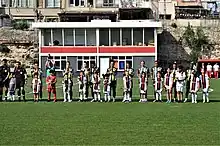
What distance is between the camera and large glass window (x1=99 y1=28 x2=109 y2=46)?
6081 cm

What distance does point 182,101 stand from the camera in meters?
24.8

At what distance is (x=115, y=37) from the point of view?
60.8 m

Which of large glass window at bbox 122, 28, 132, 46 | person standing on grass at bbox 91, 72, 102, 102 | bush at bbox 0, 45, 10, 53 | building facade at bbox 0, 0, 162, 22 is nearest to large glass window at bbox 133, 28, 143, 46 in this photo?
large glass window at bbox 122, 28, 132, 46

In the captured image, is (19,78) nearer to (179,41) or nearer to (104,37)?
(104,37)

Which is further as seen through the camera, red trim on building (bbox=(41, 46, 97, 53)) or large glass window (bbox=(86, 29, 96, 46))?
large glass window (bbox=(86, 29, 96, 46))

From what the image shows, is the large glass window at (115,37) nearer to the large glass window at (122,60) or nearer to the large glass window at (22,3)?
the large glass window at (122,60)

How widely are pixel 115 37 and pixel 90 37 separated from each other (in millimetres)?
2474

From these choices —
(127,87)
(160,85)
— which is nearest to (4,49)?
(127,87)

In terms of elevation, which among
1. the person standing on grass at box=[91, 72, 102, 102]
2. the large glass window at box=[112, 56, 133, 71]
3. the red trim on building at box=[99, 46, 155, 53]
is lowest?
the person standing on grass at box=[91, 72, 102, 102]

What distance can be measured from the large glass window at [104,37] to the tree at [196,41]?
32.5ft

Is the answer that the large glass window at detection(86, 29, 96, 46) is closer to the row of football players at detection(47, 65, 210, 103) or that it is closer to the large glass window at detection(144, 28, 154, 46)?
the large glass window at detection(144, 28, 154, 46)

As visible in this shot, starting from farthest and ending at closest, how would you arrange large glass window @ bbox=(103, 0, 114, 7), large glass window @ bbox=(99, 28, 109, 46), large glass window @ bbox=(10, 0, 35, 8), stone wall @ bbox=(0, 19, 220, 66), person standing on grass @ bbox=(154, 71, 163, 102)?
large glass window @ bbox=(10, 0, 35, 8)
large glass window @ bbox=(103, 0, 114, 7)
stone wall @ bbox=(0, 19, 220, 66)
large glass window @ bbox=(99, 28, 109, 46)
person standing on grass @ bbox=(154, 71, 163, 102)

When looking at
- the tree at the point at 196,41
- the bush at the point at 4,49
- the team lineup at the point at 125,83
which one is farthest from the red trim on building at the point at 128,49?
the team lineup at the point at 125,83

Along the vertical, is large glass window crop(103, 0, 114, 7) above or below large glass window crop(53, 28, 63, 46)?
above
